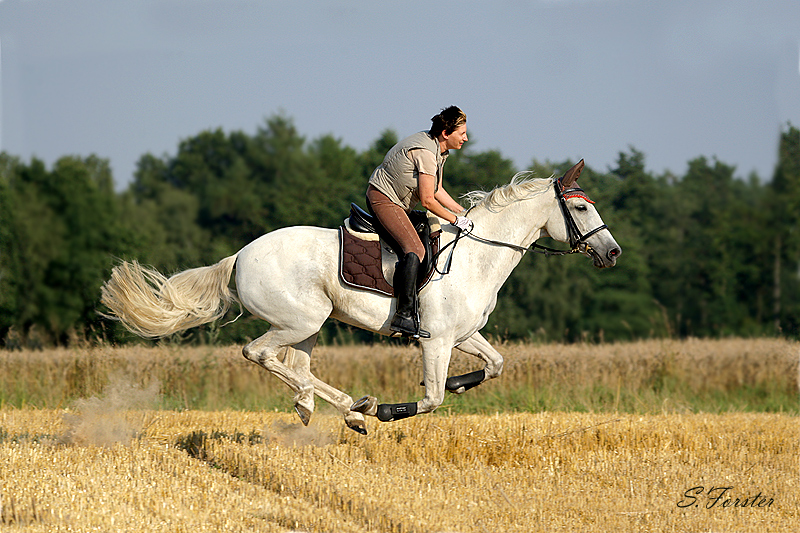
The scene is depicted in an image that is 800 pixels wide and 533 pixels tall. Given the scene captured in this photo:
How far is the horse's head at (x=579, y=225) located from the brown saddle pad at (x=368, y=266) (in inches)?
47.0

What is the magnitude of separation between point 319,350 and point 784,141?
22812 mm

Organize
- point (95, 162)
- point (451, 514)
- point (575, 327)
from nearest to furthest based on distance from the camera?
1. point (451, 514)
2. point (575, 327)
3. point (95, 162)

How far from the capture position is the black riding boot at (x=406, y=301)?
6609 mm

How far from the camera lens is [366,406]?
22.5ft

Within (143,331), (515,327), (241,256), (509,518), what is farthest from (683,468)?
(515,327)

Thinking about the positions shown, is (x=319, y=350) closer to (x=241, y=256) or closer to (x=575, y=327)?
(x=241, y=256)

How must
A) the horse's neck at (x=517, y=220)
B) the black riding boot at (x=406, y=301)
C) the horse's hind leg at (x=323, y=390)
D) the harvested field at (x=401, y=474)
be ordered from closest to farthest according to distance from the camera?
the harvested field at (x=401, y=474) → the black riding boot at (x=406, y=301) → the horse's hind leg at (x=323, y=390) → the horse's neck at (x=517, y=220)

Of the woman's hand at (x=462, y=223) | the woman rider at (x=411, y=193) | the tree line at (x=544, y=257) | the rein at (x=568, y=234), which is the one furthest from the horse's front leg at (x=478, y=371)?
the tree line at (x=544, y=257)

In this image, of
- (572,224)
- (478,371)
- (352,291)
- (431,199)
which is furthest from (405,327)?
(572,224)

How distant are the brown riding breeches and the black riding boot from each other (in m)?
0.10

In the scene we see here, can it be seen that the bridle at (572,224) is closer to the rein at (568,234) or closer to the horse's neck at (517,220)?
the rein at (568,234)

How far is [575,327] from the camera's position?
36.8m

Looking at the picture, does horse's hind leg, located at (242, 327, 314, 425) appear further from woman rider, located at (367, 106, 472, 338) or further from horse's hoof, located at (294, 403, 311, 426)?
woman rider, located at (367, 106, 472, 338)

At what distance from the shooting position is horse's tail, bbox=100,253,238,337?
23.6ft
